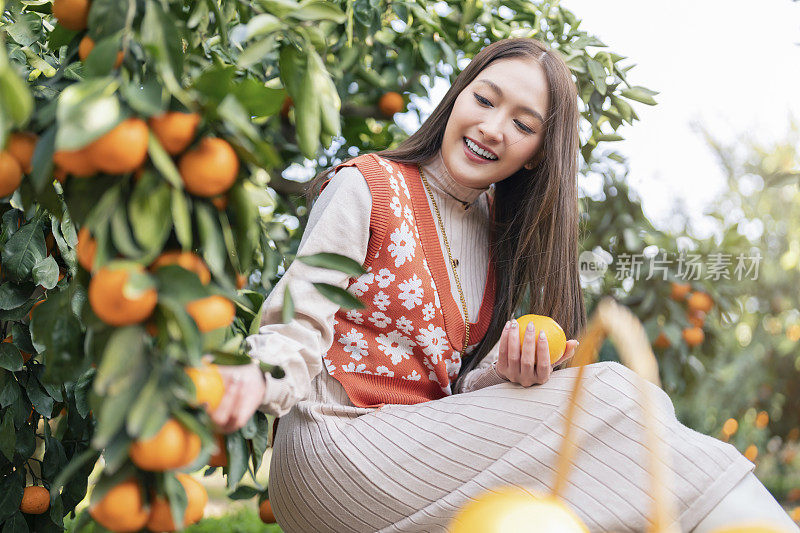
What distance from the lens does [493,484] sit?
979 millimetres

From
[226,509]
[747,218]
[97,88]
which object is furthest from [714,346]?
[97,88]

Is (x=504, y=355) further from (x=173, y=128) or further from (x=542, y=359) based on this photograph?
(x=173, y=128)

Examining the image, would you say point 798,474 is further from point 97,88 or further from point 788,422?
point 97,88

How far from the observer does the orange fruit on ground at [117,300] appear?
60cm

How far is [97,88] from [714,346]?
2038 mm

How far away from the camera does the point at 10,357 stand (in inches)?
42.8

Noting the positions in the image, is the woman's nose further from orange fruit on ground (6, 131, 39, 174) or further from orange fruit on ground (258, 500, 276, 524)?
orange fruit on ground (258, 500, 276, 524)

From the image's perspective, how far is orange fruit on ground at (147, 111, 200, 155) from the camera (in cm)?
64

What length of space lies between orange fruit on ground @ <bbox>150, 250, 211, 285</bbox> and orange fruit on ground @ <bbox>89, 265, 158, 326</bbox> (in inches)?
1.3

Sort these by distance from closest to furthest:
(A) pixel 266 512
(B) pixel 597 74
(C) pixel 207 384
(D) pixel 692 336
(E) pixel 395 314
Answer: (C) pixel 207 384, (E) pixel 395 314, (B) pixel 597 74, (A) pixel 266 512, (D) pixel 692 336

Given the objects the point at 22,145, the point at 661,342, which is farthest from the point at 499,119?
the point at 661,342

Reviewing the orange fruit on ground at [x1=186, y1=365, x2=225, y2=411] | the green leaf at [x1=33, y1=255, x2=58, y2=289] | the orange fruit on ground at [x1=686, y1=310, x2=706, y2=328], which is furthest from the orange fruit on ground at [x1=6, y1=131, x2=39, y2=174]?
the orange fruit on ground at [x1=686, y1=310, x2=706, y2=328]

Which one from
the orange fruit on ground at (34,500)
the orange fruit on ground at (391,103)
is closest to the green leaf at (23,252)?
the orange fruit on ground at (34,500)

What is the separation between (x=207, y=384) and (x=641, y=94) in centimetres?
119
